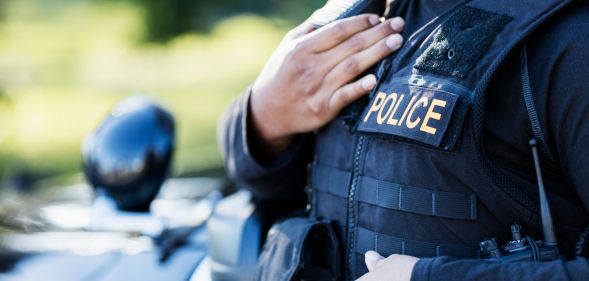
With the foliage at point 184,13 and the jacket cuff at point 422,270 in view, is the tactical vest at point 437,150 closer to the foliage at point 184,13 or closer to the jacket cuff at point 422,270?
the jacket cuff at point 422,270

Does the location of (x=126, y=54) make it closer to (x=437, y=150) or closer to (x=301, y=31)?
(x=301, y=31)

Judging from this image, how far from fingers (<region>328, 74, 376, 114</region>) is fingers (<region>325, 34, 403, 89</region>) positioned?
1.0 inches

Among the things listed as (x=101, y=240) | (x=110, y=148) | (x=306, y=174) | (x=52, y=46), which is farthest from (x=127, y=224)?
(x=52, y=46)

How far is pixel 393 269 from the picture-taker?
119cm

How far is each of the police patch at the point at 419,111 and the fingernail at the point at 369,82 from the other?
3cm

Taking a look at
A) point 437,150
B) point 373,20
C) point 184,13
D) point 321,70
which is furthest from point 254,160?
point 184,13

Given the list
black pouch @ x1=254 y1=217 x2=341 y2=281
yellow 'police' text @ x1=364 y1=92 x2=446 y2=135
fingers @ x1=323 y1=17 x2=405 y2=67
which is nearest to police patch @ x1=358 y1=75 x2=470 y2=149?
yellow 'police' text @ x1=364 y1=92 x2=446 y2=135

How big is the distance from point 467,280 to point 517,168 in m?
0.20

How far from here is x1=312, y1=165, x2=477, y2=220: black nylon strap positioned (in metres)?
1.23

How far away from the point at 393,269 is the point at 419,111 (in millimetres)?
254

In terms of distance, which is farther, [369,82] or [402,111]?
[369,82]

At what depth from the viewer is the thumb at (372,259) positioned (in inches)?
49.8

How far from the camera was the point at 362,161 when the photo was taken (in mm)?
1371

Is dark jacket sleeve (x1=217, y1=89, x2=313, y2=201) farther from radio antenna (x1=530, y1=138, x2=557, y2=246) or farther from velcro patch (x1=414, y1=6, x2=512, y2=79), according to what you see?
→ radio antenna (x1=530, y1=138, x2=557, y2=246)
